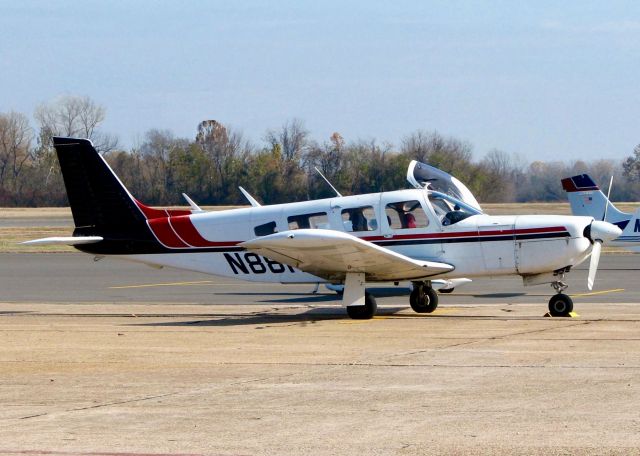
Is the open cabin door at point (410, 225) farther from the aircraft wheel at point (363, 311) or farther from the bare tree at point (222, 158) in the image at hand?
the bare tree at point (222, 158)

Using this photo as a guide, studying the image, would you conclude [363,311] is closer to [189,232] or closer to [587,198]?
[189,232]

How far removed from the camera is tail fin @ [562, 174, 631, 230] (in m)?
29.8

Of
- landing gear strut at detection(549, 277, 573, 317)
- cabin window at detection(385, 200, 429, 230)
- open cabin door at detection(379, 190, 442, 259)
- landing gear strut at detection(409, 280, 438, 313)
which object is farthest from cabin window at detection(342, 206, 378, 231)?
landing gear strut at detection(549, 277, 573, 317)

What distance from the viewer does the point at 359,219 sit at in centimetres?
1647

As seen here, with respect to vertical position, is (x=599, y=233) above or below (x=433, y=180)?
below

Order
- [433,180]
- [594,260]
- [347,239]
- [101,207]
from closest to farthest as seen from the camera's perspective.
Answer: [347,239]
[594,260]
[101,207]
[433,180]

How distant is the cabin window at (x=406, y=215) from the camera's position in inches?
639

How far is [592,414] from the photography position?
8180 millimetres

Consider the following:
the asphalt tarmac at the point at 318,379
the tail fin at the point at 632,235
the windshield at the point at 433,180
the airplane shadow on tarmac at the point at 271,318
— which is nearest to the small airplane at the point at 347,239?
the windshield at the point at 433,180

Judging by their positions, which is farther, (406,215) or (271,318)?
(271,318)

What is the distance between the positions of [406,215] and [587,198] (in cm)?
1503

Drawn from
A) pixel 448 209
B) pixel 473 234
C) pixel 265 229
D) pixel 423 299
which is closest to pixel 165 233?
Answer: pixel 265 229

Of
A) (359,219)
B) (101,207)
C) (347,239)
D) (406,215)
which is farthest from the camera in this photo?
(101,207)

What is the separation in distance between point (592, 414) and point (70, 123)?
8805cm
